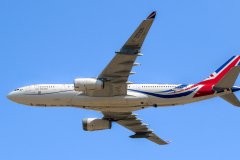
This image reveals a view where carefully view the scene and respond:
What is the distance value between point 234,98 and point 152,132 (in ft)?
44.7

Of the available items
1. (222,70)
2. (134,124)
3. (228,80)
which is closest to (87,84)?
(134,124)

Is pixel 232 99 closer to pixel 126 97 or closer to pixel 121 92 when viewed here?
pixel 126 97

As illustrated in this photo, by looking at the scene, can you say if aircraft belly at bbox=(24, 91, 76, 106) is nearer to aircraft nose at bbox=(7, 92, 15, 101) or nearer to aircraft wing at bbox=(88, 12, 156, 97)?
aircraft nose at bbox=(7, 92, 15, 101)

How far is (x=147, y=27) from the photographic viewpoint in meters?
37.5

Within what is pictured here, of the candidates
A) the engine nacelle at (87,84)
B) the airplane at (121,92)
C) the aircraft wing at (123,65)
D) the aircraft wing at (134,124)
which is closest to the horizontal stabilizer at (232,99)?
the airplane at (121,92)

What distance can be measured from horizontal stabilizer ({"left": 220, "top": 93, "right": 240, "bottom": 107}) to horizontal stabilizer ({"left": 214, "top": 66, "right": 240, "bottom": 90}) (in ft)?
5.77

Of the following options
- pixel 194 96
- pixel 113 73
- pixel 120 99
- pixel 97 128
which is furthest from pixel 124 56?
pixel 97 128

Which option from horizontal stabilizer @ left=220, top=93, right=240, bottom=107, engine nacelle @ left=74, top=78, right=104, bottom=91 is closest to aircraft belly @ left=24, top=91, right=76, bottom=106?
engine nacelle @ left=74, top=78, right=104, bottom=91

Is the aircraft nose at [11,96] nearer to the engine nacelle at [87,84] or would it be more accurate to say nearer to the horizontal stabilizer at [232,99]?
the engine nacelle at [87,84]

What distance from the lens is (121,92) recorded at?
44531 mm

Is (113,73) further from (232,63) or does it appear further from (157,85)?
(232,63)

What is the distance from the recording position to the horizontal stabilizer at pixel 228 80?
1661 inches

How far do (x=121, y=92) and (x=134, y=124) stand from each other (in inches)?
392

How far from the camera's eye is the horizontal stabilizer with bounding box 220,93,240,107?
45.4 metres
